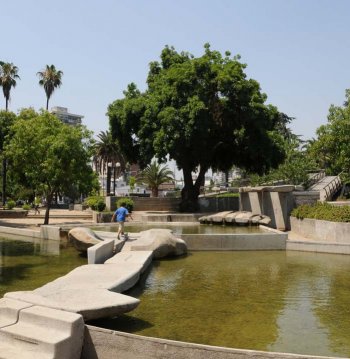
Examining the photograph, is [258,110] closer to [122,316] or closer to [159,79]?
[159,79]

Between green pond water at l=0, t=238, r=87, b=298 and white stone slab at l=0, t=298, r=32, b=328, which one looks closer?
white stone slab at l=0, t=298, r=32, b=328

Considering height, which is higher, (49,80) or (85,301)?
(49,80)

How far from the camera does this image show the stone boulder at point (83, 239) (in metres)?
16.0

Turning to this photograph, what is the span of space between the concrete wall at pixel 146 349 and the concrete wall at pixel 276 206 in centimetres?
1856

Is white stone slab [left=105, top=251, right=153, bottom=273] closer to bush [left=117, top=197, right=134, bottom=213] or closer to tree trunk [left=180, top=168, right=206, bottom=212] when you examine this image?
bush [left=117, top=197, right=134, bottom=213]

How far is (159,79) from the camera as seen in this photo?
108ft

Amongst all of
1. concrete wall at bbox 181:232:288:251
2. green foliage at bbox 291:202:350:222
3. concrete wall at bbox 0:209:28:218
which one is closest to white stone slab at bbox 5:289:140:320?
concrete wall at bbox 181:232:288:251

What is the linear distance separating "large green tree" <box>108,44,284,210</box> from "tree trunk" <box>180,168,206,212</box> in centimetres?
7

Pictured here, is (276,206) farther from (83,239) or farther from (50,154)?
(50,154)

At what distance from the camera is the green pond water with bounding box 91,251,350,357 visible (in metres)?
7.73

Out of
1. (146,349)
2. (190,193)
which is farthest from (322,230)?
(190,193)

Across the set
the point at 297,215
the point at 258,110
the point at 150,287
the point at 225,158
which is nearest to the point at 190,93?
the point at 258,110

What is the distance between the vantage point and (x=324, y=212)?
2045 centimetres

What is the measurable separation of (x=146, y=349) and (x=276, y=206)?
62.0 ft
